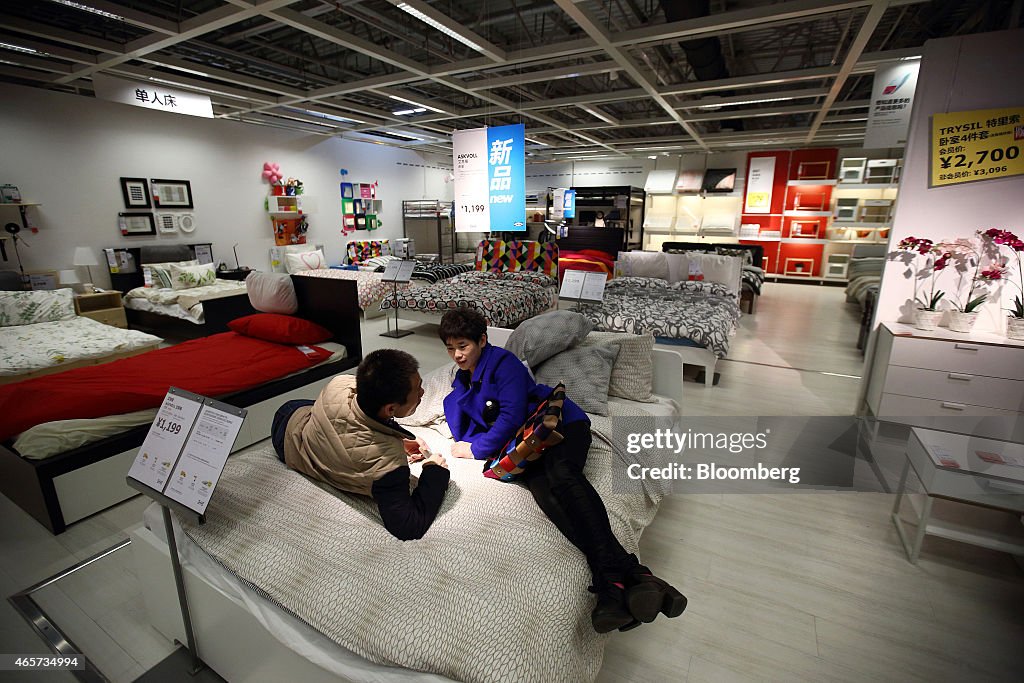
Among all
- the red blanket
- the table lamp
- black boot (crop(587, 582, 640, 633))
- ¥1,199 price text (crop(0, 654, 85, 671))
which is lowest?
¥1,199 price text (crop(0, 654, 85, 671))

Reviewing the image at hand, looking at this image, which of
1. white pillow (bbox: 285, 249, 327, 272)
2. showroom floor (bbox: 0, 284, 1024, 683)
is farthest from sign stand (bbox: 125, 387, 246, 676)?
white pillow (bbox: 285, 249, 327, 272)

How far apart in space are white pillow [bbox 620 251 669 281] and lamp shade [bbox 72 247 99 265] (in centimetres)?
673

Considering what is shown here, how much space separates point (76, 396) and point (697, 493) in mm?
3407

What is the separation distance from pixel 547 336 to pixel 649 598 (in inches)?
58.4

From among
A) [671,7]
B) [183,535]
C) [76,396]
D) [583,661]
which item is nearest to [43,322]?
[76,396]

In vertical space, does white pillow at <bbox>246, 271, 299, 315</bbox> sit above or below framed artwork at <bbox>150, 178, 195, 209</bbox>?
below

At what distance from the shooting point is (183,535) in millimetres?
1530

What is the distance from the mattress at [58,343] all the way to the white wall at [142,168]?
5.72 feet

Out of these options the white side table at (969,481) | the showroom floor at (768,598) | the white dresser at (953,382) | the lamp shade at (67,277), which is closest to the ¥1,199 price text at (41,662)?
the showroom floor at (768,598)

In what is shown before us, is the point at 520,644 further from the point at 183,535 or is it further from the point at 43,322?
the point at 43,322

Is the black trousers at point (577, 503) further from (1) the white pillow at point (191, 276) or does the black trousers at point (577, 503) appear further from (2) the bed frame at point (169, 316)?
(1) the white pillow at point (191, 276)

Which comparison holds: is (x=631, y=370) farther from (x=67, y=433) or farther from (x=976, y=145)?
(x=67, y=433)

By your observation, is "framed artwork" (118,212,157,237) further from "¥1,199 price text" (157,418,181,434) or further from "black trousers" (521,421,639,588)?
"black trousers" (521,421,639,588)

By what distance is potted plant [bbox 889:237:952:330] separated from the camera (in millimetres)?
2949
